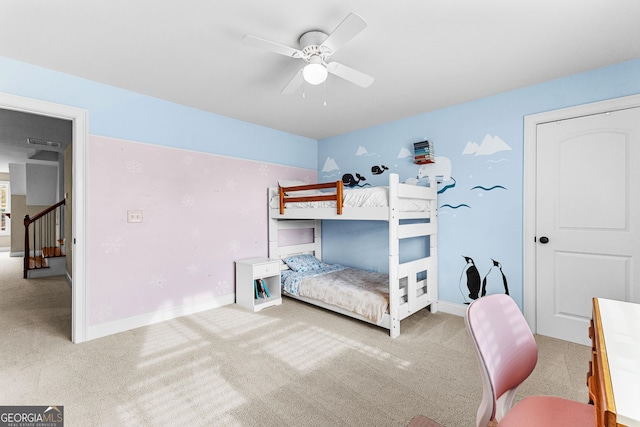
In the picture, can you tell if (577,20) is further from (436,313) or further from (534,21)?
(436,313)

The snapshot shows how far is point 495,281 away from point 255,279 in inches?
99.3

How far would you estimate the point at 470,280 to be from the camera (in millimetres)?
3072

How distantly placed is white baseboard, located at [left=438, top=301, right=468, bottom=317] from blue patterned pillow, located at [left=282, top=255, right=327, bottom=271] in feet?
5.10

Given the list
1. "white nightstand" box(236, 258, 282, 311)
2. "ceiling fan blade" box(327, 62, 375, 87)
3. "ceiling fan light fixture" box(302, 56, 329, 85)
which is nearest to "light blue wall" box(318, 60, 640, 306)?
"white nightstand" box(236, 258, 282, 311)

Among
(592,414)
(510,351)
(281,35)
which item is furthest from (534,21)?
(592,414)

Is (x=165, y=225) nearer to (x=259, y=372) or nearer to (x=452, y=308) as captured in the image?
(x=259, y=372)

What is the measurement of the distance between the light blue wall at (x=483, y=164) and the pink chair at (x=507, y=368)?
1.98 m

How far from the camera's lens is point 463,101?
3.06 metres

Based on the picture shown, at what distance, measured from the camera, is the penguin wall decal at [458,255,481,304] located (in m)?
3.03

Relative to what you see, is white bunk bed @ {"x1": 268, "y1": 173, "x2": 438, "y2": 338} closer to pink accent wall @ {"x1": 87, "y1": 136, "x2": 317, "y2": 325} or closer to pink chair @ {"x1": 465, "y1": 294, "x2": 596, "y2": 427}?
pink accent wall @ {"x1": 87, "y1": 136, "x2": 317, "y2": 325}

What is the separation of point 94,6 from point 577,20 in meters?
2.84

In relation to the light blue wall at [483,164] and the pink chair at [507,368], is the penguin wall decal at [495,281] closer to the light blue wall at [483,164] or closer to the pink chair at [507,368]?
the light blue wall at [483,164]

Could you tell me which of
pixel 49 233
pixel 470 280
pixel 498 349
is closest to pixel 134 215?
Result: pixel 498 349

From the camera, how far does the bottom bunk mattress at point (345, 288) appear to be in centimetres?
276
